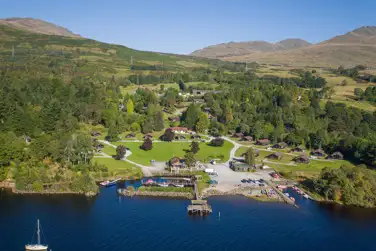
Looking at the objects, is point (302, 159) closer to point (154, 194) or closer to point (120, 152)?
point (154, 194)

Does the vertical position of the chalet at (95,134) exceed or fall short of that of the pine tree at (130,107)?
it falls short

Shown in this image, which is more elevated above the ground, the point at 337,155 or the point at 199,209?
the point at 337,155

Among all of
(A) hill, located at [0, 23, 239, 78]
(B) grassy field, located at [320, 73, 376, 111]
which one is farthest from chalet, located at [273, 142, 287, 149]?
(A) hill, located at [0, 23, 239, 78]

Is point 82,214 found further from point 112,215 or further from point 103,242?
point 103,242

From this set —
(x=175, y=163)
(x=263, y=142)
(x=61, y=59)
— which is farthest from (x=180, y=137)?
(x=61, y=59)

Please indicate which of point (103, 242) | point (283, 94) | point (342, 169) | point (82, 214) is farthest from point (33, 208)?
point (283, 94)

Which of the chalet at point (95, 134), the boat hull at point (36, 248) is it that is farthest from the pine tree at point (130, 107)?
the boat hull at point (36, 248)

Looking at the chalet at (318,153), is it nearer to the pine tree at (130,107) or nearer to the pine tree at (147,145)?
the pine tree at (147,145)
